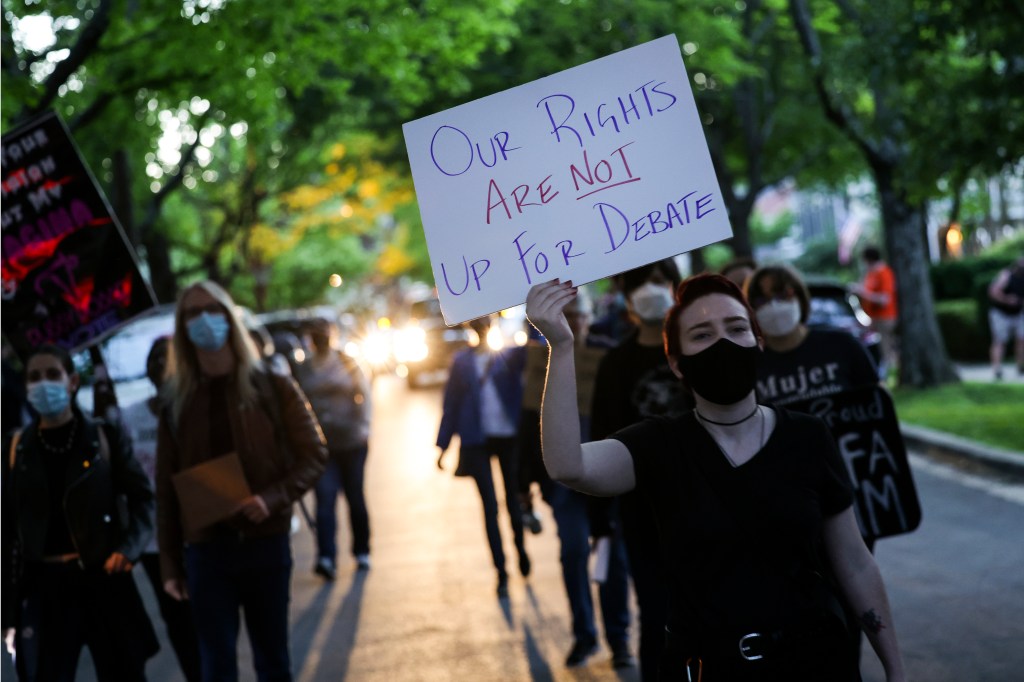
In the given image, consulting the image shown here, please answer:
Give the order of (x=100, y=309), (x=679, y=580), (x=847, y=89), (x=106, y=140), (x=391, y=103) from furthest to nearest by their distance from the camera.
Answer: (x=391, y=103) < (x=106, y=140) < (x=847, y=89) < (x=100, y=309) < (x=679, y=580)

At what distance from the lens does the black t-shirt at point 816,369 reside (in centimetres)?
557

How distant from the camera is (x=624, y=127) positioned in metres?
3.67

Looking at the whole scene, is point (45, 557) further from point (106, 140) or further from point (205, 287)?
point (106, 140)

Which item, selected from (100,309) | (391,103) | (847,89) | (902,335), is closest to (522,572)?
(100,309)

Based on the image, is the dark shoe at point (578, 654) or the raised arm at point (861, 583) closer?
the raised arm at point (861, 583)

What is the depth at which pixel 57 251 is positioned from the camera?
305 inches

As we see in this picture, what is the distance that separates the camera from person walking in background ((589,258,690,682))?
18.2 feet

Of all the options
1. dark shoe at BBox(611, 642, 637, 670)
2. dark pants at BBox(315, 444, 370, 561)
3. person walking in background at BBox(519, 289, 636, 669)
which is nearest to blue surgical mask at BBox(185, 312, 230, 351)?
person walking in background at BBox(519, 289, 636, 669)

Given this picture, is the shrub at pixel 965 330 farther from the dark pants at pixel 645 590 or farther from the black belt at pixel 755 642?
the black belt at pixel 755 642

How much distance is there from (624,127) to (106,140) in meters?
16.2

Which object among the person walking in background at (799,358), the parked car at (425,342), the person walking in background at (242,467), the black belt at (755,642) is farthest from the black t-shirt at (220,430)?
the parked car at (425,342)

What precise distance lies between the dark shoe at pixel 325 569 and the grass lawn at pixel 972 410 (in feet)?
18.1

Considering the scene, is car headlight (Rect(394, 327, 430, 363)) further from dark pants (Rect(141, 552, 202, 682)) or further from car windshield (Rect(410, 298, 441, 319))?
dark pants (Rect(141, 552, 202, 682))

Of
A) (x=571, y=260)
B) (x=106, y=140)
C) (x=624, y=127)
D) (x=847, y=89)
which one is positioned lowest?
(x=571, y=260)
